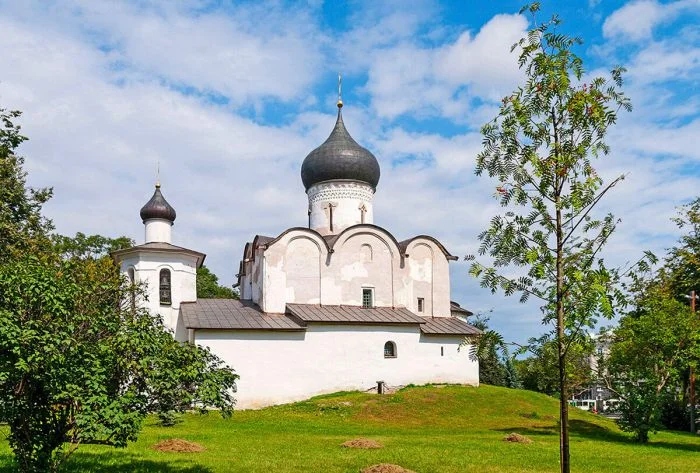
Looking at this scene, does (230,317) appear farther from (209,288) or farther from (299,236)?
(209,288)

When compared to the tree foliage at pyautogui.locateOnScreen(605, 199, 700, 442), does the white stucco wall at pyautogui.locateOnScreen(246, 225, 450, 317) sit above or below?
above

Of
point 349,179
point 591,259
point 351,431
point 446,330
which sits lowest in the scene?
point 351,431

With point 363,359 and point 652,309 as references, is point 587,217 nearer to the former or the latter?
point 652,309

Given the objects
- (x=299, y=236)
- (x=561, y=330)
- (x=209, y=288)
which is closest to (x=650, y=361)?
(x=561, y=330)

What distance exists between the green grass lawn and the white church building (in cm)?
143

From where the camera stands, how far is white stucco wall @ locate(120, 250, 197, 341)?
86.4 ft

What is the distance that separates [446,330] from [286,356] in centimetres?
740

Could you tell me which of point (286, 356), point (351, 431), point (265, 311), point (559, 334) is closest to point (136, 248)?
point (265, 311)

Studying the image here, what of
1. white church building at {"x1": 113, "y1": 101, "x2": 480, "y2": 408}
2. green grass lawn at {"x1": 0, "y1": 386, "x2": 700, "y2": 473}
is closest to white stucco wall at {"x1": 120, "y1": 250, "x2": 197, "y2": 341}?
white church building at {"x1": 113, "y1": 101, "x2": 480, "y2": 408}

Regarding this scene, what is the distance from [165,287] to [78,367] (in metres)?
20.1

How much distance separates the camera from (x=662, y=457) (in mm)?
14547

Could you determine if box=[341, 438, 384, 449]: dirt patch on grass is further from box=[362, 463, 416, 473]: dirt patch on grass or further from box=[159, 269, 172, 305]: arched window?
box=[159, 269, 172, 305]: arched window

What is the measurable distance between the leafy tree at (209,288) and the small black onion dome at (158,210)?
52.1 ft

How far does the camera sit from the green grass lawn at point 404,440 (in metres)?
11.4
